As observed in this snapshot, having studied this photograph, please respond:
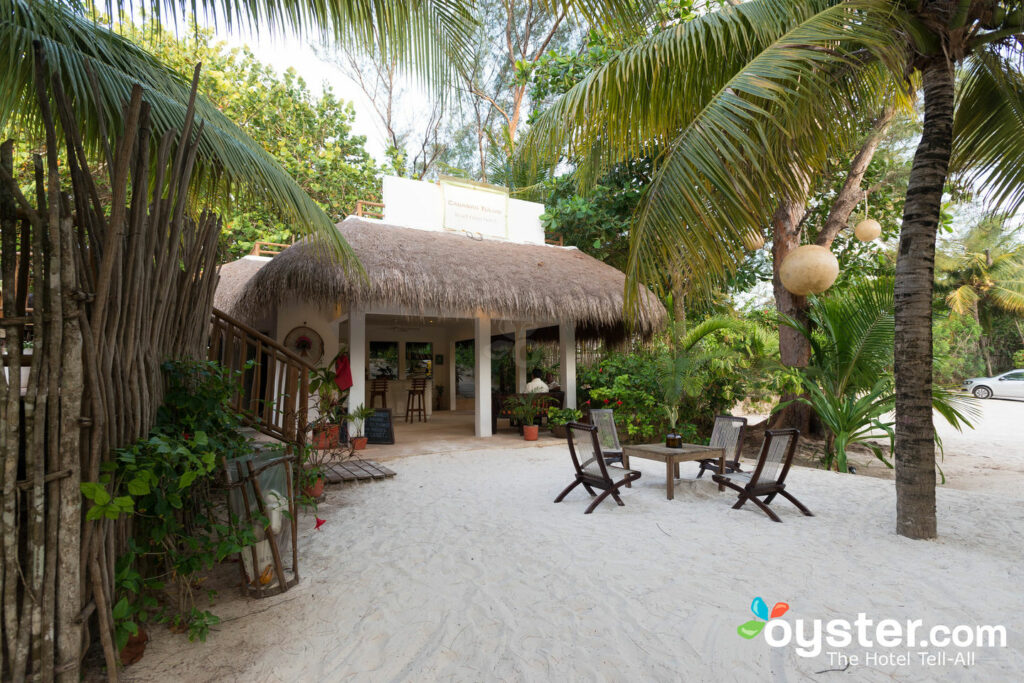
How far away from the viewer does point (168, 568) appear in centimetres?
243

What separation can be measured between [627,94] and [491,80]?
14.1 m

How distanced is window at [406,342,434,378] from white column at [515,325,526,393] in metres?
3.62

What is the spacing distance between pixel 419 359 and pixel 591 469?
9.11 meters

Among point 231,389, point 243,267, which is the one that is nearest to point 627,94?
point 231,389

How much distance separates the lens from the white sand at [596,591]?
2121 millimetres

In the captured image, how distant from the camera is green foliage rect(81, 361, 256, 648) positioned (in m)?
1.98

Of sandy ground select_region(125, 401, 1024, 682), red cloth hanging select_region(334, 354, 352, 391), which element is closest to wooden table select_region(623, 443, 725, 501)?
sandy ground select_region(125, 401, 1024, 682)

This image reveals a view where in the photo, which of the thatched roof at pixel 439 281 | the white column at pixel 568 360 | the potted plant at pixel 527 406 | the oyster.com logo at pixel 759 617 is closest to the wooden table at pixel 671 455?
the oyster.com logo at pixel 759 617

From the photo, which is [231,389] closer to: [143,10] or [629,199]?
[143,10]

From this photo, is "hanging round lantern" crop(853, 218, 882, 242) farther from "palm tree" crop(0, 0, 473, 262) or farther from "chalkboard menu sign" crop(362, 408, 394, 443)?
"chalkboard menu sign" crop(362, 408, 394, 443)

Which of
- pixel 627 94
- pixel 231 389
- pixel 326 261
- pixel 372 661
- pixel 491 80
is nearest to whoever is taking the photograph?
pixel 372 661

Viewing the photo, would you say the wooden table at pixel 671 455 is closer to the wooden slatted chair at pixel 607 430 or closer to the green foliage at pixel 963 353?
the wooden slatted chair at pixel 607 430

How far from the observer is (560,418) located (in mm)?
8578

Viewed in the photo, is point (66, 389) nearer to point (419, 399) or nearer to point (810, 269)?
point (810, 269)
